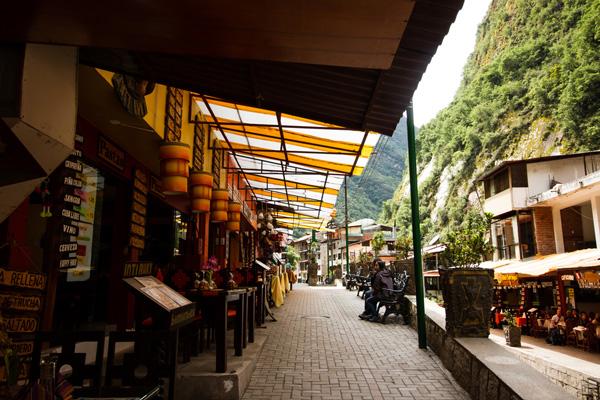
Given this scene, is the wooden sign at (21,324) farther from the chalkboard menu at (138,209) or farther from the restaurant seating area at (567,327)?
the restaurant seating area at (567,327)

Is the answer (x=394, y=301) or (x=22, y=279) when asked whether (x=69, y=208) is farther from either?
(x=394, y=301)

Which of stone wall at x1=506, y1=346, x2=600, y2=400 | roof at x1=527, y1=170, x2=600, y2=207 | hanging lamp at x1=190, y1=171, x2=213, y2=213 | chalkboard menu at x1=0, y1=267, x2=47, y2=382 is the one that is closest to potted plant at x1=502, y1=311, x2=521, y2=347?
stone wall at x1=506, y1=346, x2=600, y2=400

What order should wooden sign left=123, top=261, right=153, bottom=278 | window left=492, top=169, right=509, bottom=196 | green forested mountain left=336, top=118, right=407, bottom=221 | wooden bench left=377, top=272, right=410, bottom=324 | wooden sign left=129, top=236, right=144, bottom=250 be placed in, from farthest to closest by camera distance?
green forested mountain left=336, top=118, right=407, bottom=221, window left=492, top=169, right=509, bottom=196, wooden bench left=377, top=272, right=410, bottom=324, wooden sign left=129, top=236, right=144, bottom=250, wooden sign left=123, top=261, right=153, bottom=278

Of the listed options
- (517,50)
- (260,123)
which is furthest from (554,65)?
(260,123)

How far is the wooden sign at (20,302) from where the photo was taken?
3.13 metres

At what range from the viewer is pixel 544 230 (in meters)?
20.1

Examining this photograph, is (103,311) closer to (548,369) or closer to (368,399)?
(368,399)

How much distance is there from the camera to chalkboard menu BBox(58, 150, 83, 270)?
4645mm

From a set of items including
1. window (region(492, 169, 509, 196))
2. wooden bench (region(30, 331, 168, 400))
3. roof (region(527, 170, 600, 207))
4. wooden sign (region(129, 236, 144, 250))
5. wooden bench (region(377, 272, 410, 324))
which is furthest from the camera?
window (region(492, 169, 509, 196))

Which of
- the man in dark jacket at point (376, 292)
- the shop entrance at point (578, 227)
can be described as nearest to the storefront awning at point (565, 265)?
the shop entrance at point (578, 227)

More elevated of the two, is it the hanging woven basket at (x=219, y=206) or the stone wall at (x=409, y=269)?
the hanging woven basket at (x=219, y=206)

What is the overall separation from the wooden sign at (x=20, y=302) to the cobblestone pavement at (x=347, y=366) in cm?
209

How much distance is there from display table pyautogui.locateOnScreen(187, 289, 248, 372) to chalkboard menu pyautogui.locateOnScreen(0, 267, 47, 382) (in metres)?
1.55

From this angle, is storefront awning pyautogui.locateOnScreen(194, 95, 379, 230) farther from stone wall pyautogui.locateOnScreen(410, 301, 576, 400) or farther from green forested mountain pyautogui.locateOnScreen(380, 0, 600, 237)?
green forested mountain pyautogui.locateOnScreen(380, 0, 600, 237)
